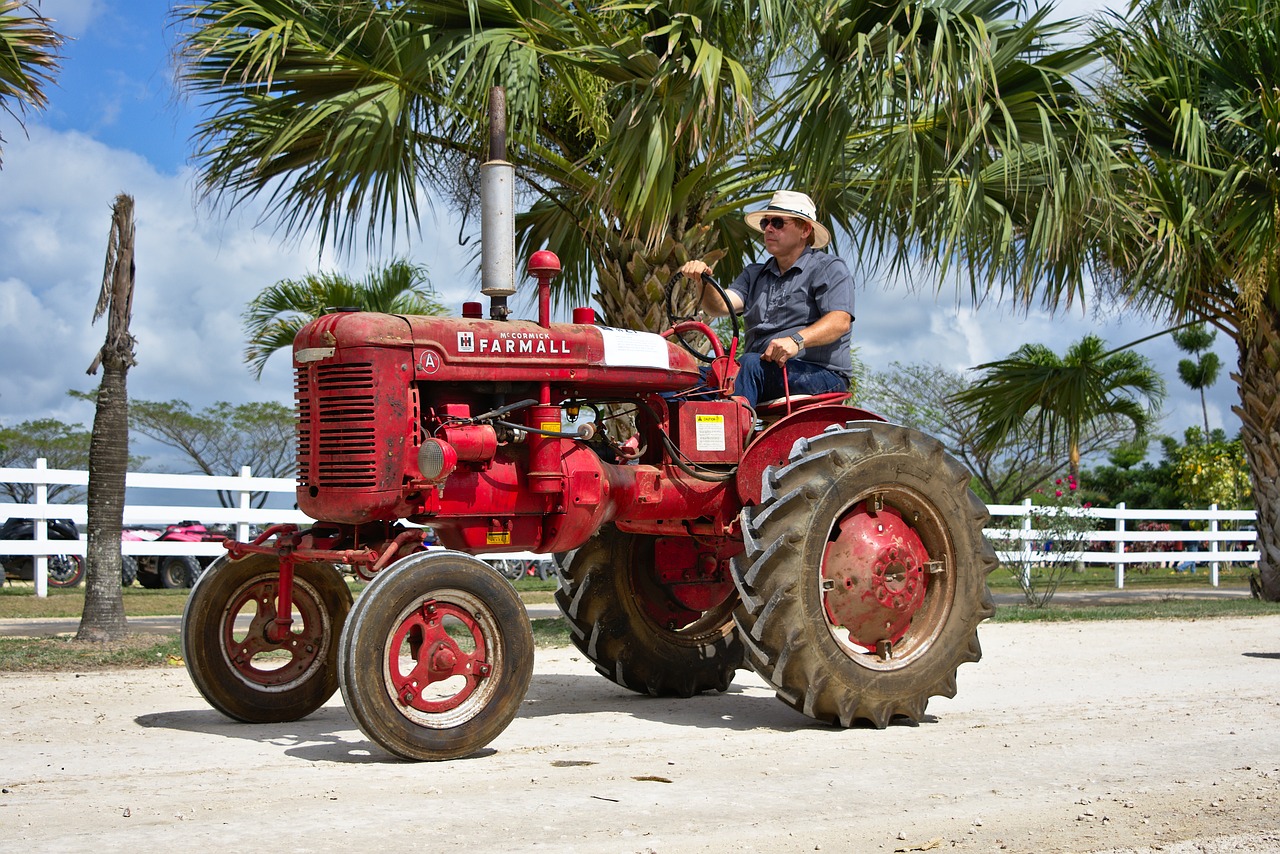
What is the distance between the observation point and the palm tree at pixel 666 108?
27.0 ft

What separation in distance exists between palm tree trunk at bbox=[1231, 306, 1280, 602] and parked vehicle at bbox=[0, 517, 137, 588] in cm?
1345

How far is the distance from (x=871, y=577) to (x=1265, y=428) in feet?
34.4

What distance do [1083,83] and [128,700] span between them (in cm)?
745

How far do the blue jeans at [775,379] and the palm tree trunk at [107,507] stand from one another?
5193 millimetres

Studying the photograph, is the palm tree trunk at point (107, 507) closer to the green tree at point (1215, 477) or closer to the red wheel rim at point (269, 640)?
the red wheel rim at point (269, 640)

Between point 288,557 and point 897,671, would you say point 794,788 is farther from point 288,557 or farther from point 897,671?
point 288,557

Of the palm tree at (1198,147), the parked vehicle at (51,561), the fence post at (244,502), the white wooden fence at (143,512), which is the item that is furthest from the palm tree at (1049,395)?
the parked vehicle at (51,561)

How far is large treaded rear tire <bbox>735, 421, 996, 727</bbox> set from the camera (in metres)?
5.27

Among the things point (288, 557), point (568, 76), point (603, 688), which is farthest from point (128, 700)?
point (568, 76)

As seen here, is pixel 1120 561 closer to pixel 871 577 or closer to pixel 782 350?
pixel 871 577

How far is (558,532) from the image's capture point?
5.36 meters

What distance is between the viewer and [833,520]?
17.9 ft

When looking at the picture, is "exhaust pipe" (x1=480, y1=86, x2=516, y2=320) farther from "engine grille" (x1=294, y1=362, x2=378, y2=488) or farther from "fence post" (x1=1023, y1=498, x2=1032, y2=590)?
"fence post" (x1=1023, y1=498, x2=1032, y2=590)

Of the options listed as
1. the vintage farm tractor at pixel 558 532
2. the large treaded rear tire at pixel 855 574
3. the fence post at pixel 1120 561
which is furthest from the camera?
the fence post at pixel 1120 561
